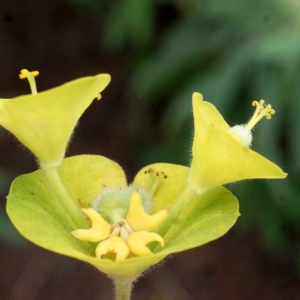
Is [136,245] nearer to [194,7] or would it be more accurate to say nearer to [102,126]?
[194,7]

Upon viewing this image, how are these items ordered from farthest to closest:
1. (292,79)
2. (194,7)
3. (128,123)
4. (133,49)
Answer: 1. (128,123)
2. (133,49)
3. (194,7)
4. (292,79)

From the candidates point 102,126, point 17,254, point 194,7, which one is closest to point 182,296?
point 17,254

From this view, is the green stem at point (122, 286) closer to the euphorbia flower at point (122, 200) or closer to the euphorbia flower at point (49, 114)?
the euphorbia flower at point (122, 200)

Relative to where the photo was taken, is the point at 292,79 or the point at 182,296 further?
the point at 182,296

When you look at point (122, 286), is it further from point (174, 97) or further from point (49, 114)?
point (174, 97)

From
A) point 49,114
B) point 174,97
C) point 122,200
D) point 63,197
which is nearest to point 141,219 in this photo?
point 122,200

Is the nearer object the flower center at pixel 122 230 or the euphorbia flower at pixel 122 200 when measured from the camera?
the euphorbia flower at pixel 122 200

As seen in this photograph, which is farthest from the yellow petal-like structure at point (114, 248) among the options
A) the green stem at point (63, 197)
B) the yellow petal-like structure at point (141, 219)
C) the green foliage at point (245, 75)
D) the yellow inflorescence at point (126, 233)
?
the green foliage at point (245, 75)
